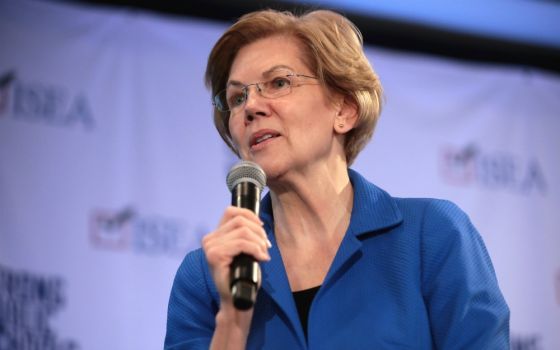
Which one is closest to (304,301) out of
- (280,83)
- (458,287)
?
(458,287)

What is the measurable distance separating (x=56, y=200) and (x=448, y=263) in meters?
2.16

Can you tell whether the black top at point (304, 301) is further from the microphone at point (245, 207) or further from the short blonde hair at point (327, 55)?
the short blonde hair at point (327, 55)

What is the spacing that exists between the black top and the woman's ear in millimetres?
469

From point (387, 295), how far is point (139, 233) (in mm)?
1909

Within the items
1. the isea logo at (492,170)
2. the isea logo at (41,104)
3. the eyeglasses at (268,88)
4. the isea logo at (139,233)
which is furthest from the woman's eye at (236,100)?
the isea logo at (492,170)

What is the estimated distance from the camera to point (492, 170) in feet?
14.2

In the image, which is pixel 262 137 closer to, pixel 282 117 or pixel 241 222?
pixel 282 117

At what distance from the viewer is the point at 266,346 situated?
1928 mm

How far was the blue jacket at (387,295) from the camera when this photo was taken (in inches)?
73.1

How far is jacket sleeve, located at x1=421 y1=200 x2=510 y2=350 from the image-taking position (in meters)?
1.82

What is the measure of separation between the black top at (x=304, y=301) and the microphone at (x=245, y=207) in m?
0.31

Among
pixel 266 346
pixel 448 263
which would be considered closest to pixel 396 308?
pixel 448 263

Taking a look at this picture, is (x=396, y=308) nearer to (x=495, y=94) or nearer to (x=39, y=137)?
(x=39, y=137)

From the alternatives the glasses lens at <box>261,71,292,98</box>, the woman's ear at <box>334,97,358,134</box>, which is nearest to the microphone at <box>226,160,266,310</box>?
the glasses lens at <box>261,71,292,98</box>
